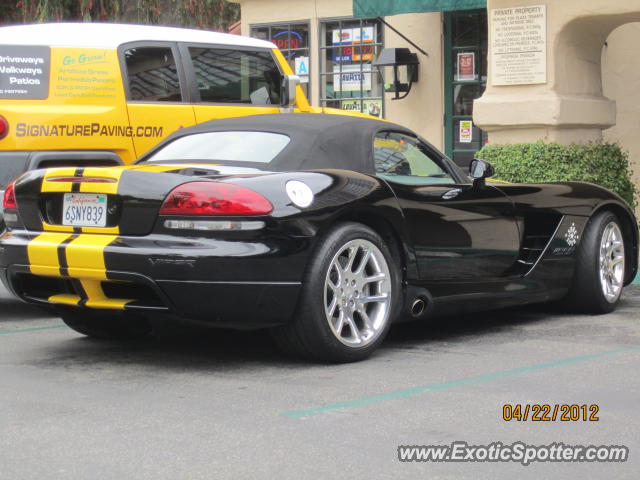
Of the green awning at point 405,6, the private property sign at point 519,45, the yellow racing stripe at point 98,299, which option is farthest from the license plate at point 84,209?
the green awning at point 405,6

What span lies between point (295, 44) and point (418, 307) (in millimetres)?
11864

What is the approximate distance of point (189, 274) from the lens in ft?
18.5

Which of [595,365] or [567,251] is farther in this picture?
[567,251]

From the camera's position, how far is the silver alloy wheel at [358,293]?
6.00 metres

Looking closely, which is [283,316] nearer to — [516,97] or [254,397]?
[254,397]

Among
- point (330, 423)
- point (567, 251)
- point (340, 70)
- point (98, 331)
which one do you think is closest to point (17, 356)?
point (98, 331)

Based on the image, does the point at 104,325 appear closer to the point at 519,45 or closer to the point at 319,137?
the point at 319,137

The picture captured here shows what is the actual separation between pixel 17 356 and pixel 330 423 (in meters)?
2.39

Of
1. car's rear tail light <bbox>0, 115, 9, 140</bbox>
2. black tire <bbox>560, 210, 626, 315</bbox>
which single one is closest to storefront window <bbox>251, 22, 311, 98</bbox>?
car's rear tail light <bbox>0, 115, 9, 140</bbox>

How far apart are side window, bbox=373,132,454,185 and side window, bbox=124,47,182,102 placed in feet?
9.44

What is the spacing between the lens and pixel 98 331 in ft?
22.6

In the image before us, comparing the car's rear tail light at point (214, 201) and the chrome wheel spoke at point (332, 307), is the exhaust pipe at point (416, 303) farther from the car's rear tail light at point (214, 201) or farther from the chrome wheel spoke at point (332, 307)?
the car's rear tail light at point (214, 201)

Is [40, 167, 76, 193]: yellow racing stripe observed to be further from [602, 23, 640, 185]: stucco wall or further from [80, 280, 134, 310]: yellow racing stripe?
[602, 23, 640, 185]: stucco wall

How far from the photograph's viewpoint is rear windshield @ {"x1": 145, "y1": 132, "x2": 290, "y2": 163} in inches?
254
